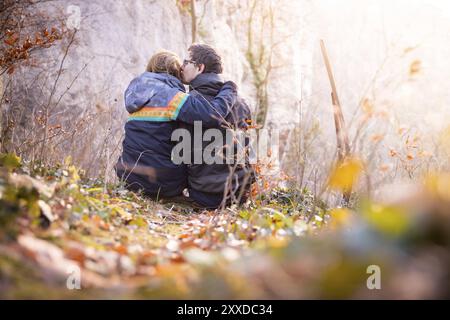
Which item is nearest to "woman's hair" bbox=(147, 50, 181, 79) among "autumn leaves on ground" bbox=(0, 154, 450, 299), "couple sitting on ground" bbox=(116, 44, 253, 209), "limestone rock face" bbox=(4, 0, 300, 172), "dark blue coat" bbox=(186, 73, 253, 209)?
"couple sitting on ground" bbox=(116, 44, 253, 209)

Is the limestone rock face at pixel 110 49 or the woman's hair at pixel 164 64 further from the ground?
the limestone rock face at pixel 110 49

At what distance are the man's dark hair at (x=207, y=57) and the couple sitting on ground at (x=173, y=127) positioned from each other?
0.4 inches

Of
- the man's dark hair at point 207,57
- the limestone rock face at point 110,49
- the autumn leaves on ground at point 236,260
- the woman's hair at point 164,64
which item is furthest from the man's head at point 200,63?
the autumn leaves on ground at point 236,260

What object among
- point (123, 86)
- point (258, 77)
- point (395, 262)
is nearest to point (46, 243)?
point (395, 262)

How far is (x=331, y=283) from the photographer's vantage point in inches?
41.7

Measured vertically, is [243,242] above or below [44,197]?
below

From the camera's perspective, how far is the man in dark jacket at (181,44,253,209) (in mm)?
4516

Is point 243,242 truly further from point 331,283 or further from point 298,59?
point 298,59

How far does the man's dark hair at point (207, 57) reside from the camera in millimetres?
4770

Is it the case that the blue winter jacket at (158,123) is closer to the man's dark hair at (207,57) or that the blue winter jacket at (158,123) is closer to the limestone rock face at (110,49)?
the man's dark hair at (207,57)

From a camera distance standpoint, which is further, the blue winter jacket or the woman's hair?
the woman's hair

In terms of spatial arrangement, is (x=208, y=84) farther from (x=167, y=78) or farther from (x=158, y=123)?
(x=158, y=123)

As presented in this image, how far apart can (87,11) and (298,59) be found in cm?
892

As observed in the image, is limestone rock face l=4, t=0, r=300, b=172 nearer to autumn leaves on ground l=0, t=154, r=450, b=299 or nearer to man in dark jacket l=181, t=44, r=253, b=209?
man in dark jacket l=181, t=44, r=253, b=209
